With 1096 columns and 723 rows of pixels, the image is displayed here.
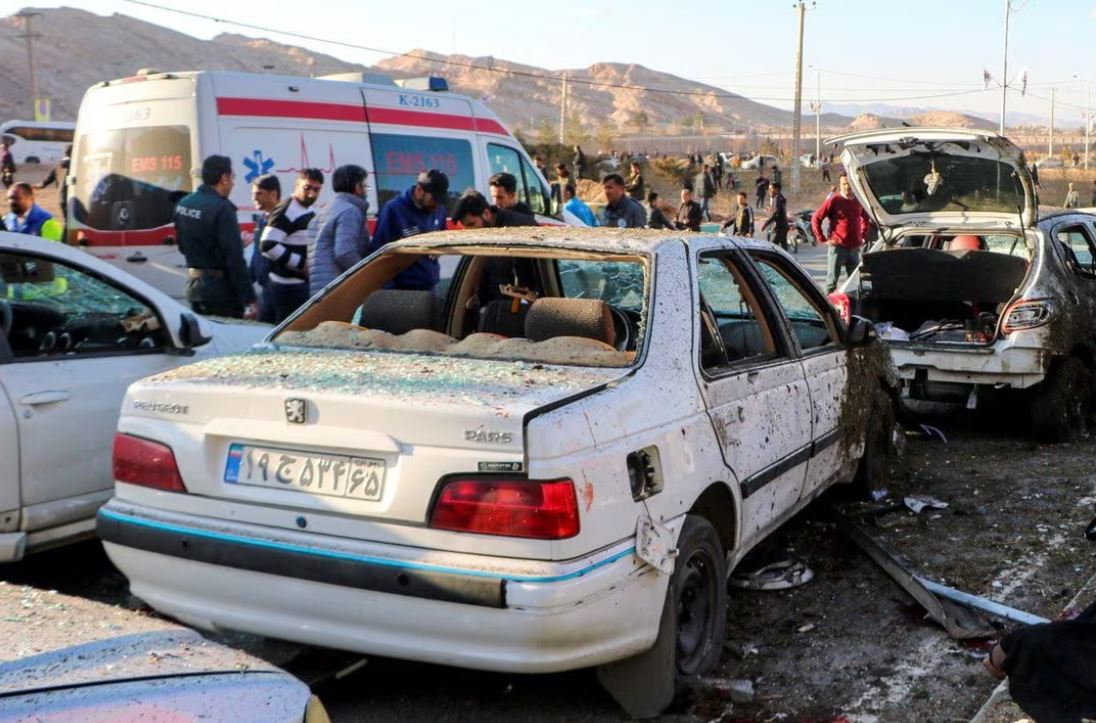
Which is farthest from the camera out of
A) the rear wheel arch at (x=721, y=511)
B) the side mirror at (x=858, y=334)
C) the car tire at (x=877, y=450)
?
the car tire at (x=877, y=450)

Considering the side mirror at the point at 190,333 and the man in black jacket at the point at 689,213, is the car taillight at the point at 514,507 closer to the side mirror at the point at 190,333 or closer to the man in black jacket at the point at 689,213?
the side mirror at the point at 190,333

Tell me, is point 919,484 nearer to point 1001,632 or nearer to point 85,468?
point 1001,632

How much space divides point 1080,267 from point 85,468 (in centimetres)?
676

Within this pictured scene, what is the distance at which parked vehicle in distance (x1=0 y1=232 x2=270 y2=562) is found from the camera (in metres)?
4.43

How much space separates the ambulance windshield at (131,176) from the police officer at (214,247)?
2.20 metres

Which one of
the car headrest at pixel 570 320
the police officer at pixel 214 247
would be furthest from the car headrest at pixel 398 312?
the police officer at pixel 214 247

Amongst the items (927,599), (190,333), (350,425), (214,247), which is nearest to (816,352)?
(927,599)

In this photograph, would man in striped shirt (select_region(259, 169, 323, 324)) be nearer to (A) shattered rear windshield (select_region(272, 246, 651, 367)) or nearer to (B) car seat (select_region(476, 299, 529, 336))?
(A) shattered rear windshield (select_region(272, 246, 651, 367))

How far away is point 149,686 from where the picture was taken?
212cm

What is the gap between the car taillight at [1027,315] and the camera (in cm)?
749

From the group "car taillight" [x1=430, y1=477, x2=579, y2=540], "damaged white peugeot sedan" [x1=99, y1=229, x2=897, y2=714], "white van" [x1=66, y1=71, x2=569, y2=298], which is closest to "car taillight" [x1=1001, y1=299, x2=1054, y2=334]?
"damaged white peugeot sedan" [x1=99, y1=229, x2=897, y2=714]

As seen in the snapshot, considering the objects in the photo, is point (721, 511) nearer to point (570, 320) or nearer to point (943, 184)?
point (570, 320)

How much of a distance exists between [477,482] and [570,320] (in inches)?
39.5

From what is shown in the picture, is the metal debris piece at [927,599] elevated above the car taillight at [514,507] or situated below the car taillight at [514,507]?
below
